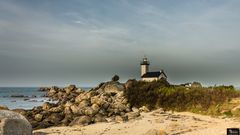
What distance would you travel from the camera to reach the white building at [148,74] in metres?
51.1

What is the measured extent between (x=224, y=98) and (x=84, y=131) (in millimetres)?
14318

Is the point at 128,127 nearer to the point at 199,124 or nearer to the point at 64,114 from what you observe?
A: the point at 199,124

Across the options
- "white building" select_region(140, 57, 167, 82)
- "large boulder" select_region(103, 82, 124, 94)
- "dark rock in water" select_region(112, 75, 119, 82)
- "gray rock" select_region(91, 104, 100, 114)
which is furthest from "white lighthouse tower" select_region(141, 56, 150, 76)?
"gray rock" select_region(91, 104, 100, 114)

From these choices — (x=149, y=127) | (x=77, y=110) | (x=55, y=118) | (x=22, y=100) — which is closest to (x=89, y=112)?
(x=77, y=110)

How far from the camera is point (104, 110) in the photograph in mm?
30453

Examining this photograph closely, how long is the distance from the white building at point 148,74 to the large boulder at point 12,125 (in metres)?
37.1

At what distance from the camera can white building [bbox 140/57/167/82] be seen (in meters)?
51.1

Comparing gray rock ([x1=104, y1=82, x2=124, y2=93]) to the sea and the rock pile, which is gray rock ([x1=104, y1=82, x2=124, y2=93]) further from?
the sea

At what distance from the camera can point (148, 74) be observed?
176 ft

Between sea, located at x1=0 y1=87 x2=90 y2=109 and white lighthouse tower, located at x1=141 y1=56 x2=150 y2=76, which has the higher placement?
white lighthouse tower, located at x1=141 y1=56 x2=150 y2=76

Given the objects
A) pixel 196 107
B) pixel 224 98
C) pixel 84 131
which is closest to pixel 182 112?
pixel 196 107

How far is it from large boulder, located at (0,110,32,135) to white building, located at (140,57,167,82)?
37.1 metres

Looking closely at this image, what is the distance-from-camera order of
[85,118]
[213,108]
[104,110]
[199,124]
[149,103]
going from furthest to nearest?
[149,103] < [104,110] < [213,108] < [85,118] < [199,124]

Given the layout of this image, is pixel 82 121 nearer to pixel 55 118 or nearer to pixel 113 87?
pixel 55 118
